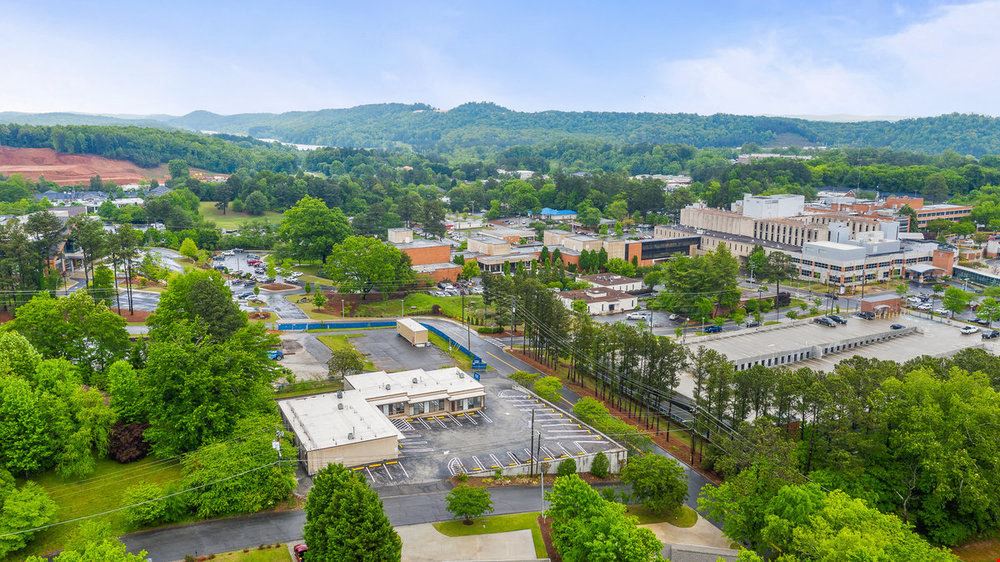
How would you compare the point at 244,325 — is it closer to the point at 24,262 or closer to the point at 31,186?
the point at 24,262

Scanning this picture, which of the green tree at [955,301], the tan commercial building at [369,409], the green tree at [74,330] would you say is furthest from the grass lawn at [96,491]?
the green tree at [955,301]

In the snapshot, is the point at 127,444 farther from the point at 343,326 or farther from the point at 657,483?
the point at 343,326

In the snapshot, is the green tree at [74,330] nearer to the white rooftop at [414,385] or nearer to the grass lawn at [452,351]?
the white rooftop at [414,385]

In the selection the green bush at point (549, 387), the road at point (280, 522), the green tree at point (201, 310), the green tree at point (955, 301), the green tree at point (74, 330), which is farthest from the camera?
the green tree at point (955, 301)

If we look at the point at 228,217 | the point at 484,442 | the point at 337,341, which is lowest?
the point at 484,442

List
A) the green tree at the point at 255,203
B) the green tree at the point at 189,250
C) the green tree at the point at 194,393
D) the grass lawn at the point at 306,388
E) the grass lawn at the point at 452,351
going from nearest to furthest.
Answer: the green tree at the point at 194,393, the grass lawn at the point at 306,388, the grass lawn at the point at 452,351, the green tree at the point at 189,250, the green tree at the point at 255,203

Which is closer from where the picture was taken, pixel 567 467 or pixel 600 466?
pixel 567 467

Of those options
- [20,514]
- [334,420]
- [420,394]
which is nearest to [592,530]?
[334,420]
